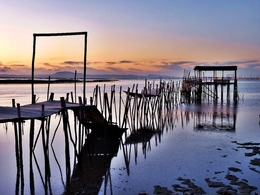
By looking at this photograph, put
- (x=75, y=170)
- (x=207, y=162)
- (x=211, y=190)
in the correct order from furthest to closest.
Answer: (x=207, y=162)
(x=75, y=170)
(x=211, y=190)

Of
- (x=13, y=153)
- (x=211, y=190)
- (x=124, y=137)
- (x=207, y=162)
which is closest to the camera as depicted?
(x=211, y=190)

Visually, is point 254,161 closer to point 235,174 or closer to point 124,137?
point 235,174

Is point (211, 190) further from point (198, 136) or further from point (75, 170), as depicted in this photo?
point (198, 136)

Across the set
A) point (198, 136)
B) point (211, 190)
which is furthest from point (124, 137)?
point (211, 190)

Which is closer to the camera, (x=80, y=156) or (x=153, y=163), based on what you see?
(x=80, y=156)

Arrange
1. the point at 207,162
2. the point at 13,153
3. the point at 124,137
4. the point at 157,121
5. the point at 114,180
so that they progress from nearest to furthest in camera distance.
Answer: the point at 114,180 → the point at 207,162 → the point at 13,153 → the point at 124,137 → the point at 157,121

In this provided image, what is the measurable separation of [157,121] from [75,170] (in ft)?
29.1

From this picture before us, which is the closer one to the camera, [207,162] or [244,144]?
[207,162]

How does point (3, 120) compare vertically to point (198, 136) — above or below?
above

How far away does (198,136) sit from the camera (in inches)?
462

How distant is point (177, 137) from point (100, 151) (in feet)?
11.2

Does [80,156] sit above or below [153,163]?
above

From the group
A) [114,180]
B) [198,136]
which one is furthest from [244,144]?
[114,180]

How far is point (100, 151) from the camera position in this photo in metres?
9.59
